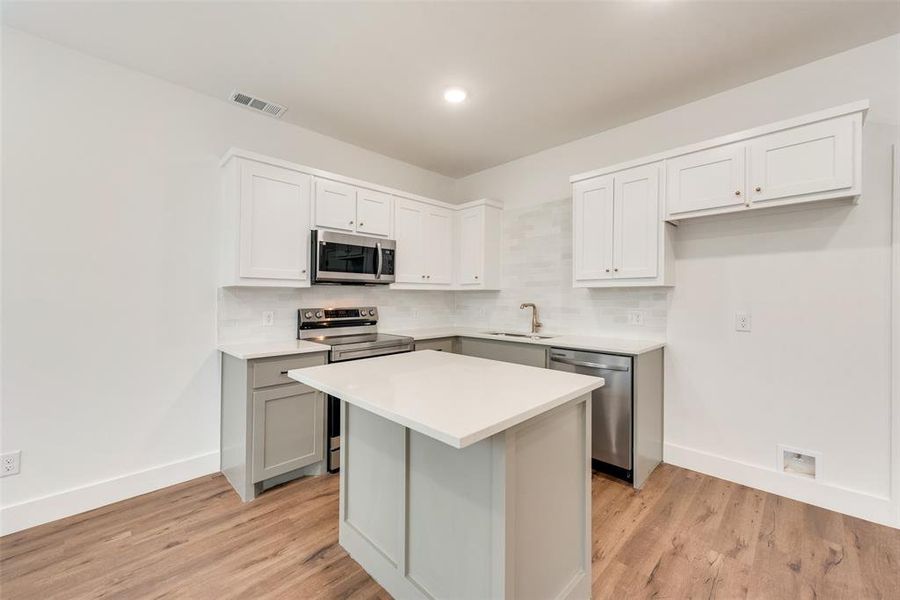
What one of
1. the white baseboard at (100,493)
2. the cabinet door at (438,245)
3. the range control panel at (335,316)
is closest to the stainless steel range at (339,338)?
the range control panel at (335,316)

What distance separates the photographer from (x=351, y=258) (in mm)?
3146

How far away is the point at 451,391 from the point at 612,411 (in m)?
1.70

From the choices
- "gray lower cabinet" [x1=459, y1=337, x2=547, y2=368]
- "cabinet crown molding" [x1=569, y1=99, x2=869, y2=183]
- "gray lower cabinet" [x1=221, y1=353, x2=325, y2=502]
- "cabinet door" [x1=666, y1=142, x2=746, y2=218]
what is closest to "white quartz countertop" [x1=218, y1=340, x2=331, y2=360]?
"gray lower cabinet" [x1=221, y1=353, x2=325, y2=502]

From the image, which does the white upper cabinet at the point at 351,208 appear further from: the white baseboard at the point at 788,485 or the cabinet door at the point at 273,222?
the white baseboard at the point at 788,485

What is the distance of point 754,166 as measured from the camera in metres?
2.27

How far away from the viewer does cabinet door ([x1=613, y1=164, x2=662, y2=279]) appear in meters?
2.69

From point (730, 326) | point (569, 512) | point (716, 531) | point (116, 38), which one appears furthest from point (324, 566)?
point (116, 38)

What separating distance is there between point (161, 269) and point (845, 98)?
4421 mm

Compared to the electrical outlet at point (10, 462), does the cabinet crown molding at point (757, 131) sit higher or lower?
higher

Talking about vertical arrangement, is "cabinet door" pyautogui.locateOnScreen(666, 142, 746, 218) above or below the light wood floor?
above

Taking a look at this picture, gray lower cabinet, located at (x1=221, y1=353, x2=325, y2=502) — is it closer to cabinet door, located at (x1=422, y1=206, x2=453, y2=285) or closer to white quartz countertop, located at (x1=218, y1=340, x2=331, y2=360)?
white quartz countertop, located at (x1=218, y1=340, x2=331, y2=360)

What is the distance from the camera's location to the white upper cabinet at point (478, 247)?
394 centimetres

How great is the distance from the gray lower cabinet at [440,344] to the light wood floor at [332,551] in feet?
4.72

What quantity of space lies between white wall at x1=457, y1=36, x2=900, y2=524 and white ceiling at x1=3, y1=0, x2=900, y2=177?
0.69 ft
